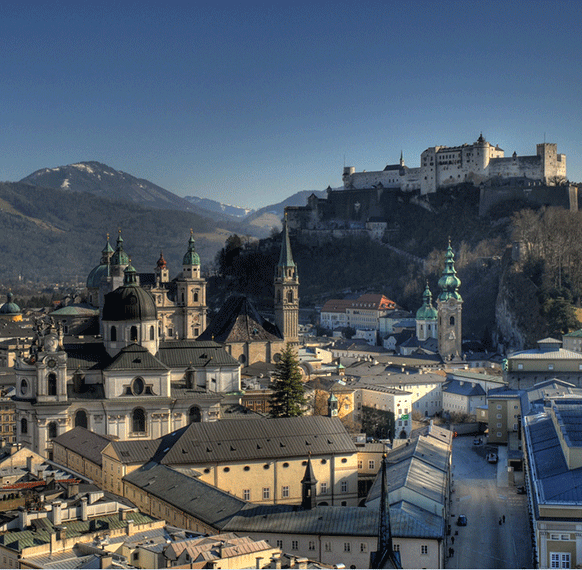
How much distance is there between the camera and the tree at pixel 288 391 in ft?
234

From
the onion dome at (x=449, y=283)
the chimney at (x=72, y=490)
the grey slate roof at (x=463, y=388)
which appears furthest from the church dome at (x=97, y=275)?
the chimney at (x=72, y=490)

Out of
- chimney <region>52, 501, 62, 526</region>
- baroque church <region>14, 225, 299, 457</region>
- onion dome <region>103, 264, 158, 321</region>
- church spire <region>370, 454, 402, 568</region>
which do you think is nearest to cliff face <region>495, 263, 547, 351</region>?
baroque church <region>14, 225, 299, 457</region>

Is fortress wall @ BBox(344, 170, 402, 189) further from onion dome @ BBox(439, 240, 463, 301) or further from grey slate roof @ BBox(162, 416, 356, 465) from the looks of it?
grey slate roof @ BBox(162, 416, 356, 465)

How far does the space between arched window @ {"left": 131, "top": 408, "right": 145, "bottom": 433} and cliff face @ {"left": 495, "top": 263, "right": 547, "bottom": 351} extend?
5319cm

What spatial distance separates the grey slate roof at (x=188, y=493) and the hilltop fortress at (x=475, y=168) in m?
94.4

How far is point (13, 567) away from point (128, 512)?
7.17m

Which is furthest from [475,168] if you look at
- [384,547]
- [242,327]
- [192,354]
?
[384,547]

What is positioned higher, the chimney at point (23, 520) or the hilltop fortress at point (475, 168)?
the hilltop fortress at point (475, 168)

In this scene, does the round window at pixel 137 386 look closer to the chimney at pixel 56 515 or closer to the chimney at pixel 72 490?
the chimney at pixel 72 490

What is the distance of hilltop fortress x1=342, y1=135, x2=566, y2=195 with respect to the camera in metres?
141

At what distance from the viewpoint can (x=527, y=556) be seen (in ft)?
167

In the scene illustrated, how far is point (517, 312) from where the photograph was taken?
379 feet

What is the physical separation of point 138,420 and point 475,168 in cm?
8644

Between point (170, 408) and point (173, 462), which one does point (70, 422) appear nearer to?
point (170, 408)
